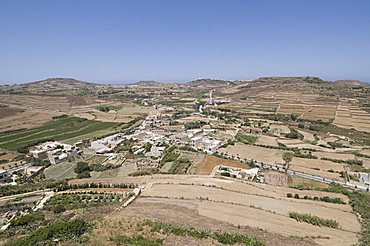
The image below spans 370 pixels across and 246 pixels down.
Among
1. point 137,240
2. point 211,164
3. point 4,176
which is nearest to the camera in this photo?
point 137,240

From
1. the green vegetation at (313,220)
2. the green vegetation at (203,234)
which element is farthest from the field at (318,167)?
the green vegetation at (203,234)

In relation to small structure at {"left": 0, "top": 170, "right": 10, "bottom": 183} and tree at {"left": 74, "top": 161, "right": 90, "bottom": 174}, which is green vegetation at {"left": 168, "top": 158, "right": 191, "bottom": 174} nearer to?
tree at {"left": 74, "top": 161, "right": 90, "bottom": 174}

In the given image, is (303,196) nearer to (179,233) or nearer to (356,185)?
(356,185)

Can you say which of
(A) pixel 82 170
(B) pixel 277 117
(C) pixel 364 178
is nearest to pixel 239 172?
(C) pixel 364 178

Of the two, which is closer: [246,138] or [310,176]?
[310,176]

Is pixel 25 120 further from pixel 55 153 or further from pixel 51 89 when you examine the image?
pixel 51 89

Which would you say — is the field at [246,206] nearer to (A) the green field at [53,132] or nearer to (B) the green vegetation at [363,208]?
(B) the green vegetation at [363,208]

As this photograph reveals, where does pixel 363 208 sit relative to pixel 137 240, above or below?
below

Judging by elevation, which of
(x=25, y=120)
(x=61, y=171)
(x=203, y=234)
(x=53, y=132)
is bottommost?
(x=61, y=171)
